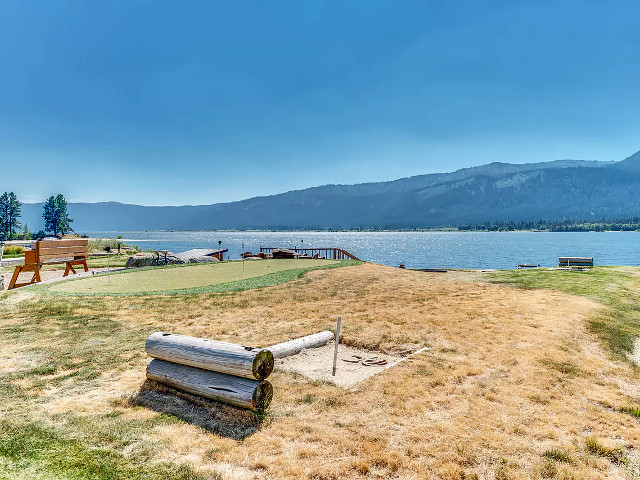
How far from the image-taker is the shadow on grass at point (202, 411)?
558cm

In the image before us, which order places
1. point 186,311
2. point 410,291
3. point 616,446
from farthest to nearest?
point 410,291 < point 186,311 < point 616,446

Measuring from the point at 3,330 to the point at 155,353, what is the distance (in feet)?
22.7

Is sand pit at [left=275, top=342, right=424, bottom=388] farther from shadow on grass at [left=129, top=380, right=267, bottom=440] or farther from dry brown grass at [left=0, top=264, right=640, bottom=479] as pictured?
shadow on grass at [left=129, top=380, right=267, bottom=440]

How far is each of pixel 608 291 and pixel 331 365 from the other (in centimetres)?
1519

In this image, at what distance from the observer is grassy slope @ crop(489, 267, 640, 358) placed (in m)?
11.0

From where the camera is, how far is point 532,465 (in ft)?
15.7

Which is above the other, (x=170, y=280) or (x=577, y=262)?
(x=170, y=280)

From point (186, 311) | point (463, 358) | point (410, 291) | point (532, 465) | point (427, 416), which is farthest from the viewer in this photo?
point (410, 291)

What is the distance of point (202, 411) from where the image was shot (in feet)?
20.1

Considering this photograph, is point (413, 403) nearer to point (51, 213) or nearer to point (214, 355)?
point (214, 355)

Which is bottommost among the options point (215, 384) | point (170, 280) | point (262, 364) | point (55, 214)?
point (170, 280)

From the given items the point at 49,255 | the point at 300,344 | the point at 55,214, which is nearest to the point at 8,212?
the point at 55,214

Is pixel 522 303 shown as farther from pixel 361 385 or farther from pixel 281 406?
pixel 281 406

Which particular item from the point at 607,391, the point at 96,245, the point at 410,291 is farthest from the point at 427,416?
the point at 96,245
